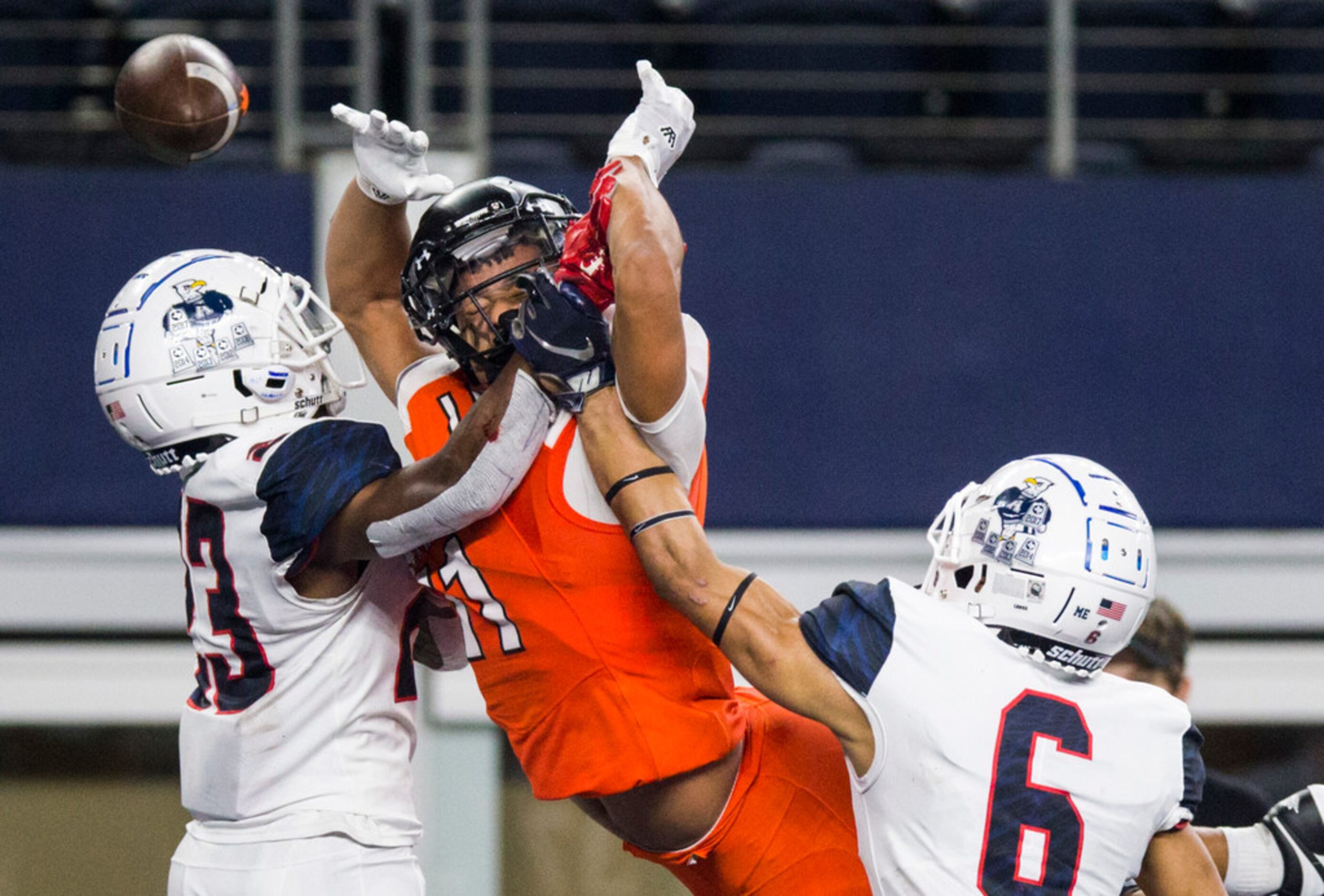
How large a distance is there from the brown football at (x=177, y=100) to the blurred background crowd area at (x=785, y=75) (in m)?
2.03

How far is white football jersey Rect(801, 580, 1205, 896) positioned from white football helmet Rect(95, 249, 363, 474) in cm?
121

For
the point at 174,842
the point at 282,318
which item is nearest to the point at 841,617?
the point at 282,318

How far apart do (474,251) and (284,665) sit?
929 millimetres

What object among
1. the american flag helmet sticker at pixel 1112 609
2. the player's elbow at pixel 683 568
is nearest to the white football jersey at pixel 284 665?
the player's elbow at pixel 683 568

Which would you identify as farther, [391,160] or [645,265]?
[391,160]

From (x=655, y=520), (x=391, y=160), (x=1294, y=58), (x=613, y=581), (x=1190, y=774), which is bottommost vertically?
(x=1190, y=774)

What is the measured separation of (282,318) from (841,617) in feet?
4.34

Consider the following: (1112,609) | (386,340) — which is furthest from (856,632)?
(386,340)

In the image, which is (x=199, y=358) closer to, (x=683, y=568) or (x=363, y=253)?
(x=363, y=253)

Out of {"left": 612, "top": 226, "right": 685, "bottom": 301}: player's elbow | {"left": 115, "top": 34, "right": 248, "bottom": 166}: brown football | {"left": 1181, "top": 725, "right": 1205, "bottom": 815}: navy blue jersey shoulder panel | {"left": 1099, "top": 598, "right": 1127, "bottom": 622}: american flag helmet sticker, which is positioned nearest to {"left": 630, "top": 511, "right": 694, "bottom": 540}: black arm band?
{"left": 612, "top": 226, "right": 685, "bottom": 301}: player's elbow

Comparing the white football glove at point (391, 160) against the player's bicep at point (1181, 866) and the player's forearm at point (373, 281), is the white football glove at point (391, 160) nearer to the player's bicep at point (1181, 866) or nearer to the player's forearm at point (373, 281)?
the player's forearm at point (373, 281)

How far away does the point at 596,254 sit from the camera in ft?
8.87

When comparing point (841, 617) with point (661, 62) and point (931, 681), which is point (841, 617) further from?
point (661, 62)

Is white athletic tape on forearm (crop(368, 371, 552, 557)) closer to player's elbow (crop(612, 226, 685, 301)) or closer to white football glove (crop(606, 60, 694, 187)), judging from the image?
player's elbow (crop(612, 226, 685, 301))
